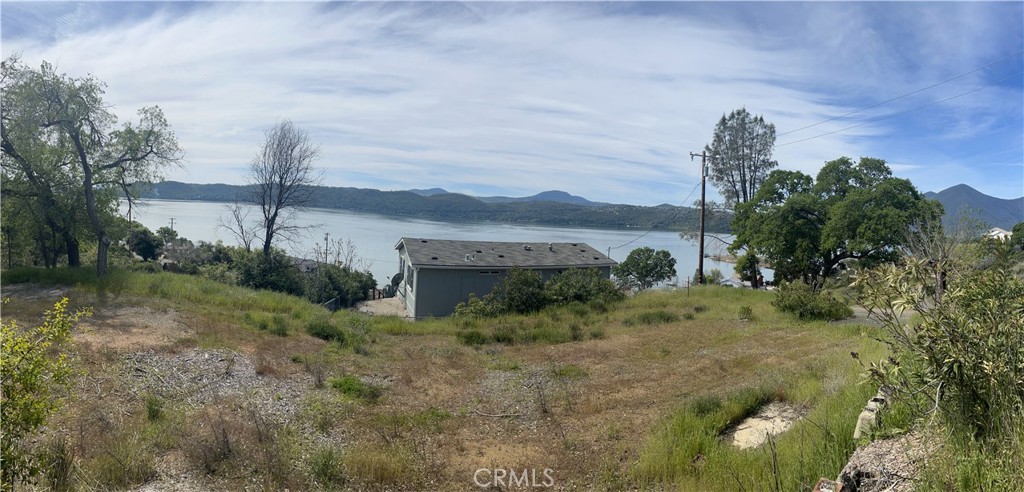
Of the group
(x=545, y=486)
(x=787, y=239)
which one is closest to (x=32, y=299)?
(x=545, y=486)

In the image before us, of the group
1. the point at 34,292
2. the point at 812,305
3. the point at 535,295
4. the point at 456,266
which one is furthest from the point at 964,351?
the point at 456,266

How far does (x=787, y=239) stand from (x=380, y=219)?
101m

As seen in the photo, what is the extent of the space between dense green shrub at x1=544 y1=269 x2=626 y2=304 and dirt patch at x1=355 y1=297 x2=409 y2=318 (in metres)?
9.11

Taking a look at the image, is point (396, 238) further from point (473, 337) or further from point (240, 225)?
point (473, 337)

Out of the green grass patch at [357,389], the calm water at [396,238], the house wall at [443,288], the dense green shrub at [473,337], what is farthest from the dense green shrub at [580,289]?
Answer: the calm water at [396,238]

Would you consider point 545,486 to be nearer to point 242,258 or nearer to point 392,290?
point 242,258

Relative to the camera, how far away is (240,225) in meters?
28.0

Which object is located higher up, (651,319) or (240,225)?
(240,225)

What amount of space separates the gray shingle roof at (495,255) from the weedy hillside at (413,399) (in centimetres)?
1018

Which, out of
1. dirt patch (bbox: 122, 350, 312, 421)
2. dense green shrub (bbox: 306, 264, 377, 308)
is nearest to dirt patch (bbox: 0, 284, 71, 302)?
dirt patch (bbox: 122, 350, 312, 421)

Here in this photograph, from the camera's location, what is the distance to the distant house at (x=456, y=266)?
25406 mm

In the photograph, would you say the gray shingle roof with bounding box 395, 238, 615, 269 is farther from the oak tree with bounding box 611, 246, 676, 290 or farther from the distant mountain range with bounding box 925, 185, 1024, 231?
the distant mountain range with bounding box 925, 185, 1024, 231

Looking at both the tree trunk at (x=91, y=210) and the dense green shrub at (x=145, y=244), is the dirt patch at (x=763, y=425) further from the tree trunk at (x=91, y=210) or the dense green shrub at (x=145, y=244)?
the dense green shrub at (x=145, y=244)

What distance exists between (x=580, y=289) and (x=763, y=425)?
47.2 ft
